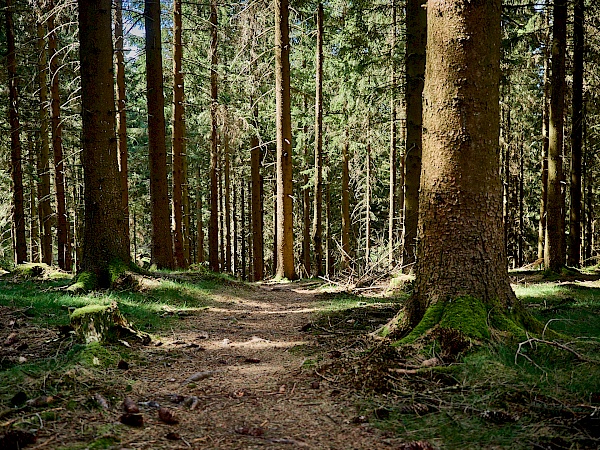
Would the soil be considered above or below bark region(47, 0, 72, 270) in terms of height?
below

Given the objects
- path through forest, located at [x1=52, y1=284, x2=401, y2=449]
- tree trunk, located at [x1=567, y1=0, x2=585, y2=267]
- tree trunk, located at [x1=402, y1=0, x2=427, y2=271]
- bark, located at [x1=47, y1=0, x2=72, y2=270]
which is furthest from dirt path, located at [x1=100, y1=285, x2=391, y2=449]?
bark, located at [x1=47, y1=0, x2=72, y2=270]

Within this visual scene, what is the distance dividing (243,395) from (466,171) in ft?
9.31

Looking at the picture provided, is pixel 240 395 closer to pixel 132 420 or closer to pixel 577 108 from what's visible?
pixel 132 420

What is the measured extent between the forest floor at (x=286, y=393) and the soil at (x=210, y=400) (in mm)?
13

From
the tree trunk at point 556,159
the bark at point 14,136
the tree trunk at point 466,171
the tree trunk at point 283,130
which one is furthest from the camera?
the bark at point 14,136

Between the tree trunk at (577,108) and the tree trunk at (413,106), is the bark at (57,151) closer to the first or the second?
the tree trunk at (413,106)

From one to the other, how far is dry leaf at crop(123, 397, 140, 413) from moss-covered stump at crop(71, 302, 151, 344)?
1593 millimetres

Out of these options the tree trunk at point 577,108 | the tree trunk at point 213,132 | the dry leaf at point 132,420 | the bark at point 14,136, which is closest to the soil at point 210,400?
the dry leaf at point 132,420

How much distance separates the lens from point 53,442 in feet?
8.29

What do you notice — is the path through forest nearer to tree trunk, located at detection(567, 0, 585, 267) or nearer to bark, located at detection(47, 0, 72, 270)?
tree trunk, located at detection(567, 0, 585, 267)

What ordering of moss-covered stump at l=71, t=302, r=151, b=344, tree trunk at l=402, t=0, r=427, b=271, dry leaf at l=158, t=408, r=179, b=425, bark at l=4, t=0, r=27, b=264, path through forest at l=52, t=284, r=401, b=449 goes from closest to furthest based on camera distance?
path through forest at l=52, t=284, r=401, b=449 → dry leaf at l=158, t=408, r=179, b=425 → moss-covered stump at l=71, t=302, r=151, b=344 → tree trunk at l=402, t=0, r=427, b=271 → bark at l=4, t=0, r=27, b=264

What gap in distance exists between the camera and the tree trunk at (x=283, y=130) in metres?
14.9

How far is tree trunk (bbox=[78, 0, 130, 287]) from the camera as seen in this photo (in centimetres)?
857

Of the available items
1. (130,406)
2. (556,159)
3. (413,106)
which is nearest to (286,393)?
(130,406)
